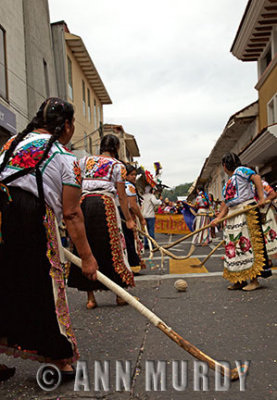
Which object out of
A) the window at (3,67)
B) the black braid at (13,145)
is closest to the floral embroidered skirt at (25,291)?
the black braid at (13,145)

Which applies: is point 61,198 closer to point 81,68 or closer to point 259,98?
point 259,98

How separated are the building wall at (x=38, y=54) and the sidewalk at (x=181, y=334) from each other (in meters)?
12.9

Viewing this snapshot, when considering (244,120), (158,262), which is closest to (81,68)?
(244,120)

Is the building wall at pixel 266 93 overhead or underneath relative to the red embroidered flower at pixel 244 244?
overhead

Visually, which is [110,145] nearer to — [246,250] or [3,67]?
[246,250]

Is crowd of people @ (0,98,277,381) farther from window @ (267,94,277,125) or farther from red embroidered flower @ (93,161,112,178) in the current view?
window @ (267,94,277,125)

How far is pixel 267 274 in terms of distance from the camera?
209 inches

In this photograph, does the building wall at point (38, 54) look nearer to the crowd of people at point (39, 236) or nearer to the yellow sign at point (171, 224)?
the yellow sign at point (171, 224)

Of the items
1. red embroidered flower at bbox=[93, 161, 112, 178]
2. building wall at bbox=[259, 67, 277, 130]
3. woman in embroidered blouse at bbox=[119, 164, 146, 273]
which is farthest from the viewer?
building wall at bbox=[259, 67, 277, 130]

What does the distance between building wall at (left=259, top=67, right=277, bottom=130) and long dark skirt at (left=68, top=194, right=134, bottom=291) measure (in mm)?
12456

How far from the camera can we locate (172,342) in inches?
131

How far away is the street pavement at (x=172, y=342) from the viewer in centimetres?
246

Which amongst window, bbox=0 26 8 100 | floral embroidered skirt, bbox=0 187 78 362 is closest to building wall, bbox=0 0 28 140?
window, bbox=0 26 8 100

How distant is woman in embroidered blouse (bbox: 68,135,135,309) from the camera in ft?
15.5
